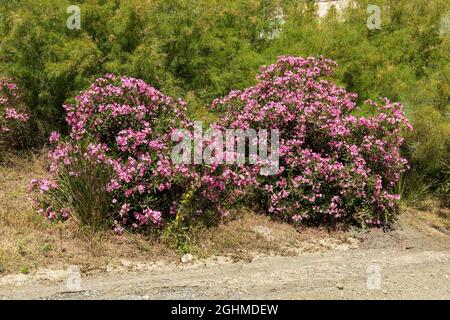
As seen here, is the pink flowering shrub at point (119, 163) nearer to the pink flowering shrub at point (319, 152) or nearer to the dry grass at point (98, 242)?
the dry grass at point (98, 242)

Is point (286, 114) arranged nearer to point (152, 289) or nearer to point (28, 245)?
point (152, 289)

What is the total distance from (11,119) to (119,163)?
7.48ft

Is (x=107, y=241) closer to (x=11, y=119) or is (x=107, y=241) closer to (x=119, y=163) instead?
(x=119, y=163)

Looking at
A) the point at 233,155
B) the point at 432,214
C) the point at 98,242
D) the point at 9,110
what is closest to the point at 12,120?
the point at 9,110

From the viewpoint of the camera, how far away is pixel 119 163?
518 cm

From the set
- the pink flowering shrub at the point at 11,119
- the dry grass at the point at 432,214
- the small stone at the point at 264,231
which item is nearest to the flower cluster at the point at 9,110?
the pink flowering shrub at the point at 11,119

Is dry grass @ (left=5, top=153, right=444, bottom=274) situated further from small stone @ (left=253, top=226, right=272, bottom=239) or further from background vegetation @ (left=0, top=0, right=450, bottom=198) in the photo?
background vegetation @ (left=0, top=0, right=450, bottom=198)

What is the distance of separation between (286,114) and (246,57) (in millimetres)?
1831

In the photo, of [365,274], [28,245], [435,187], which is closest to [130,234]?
[28,245]

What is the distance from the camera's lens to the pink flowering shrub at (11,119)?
6.64 meters

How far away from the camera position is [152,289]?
4227mm

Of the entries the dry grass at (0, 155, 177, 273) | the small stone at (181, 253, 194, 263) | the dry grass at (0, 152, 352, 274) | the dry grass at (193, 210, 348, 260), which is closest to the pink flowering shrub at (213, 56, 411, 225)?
the dry grass at (193, 210, 348, 260)

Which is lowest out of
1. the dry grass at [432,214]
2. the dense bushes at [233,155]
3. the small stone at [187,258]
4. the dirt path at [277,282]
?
the dirt path at [277,282]

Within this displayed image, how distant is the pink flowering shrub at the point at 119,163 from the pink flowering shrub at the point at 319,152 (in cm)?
64
